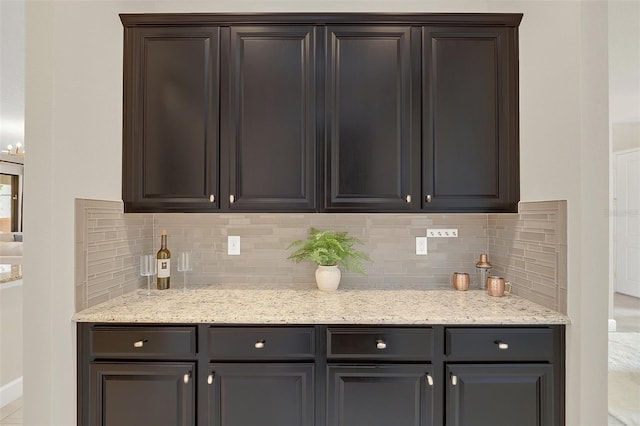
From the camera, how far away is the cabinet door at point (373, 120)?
1.90 m

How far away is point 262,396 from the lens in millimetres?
1569

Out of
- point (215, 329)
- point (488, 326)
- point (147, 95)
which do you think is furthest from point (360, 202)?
point (147, 95)

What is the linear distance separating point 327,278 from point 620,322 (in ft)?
14.3

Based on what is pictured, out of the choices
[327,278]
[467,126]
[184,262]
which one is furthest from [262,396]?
[467,126]

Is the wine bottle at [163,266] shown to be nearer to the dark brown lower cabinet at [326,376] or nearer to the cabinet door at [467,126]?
the dark brown lower cabinet at [326,376]

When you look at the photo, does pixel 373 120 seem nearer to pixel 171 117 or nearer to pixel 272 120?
pixel 272 120

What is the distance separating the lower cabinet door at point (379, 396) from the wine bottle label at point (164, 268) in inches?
48.3

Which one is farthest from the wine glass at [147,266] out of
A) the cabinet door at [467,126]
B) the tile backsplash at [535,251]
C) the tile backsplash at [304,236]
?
the tile backsplash at [535,251]

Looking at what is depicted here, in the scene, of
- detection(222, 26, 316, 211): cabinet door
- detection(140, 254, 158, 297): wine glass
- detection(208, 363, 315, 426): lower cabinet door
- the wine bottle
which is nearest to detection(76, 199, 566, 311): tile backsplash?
the wine bottle

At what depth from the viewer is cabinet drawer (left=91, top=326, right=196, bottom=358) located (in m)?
1.59

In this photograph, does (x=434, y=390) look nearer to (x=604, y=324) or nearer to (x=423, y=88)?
(x=604, y=324)

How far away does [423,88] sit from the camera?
190 cm

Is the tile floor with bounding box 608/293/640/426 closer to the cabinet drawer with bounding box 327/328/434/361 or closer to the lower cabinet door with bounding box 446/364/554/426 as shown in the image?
the lower cabinet door with bounding box 446/364/554/426

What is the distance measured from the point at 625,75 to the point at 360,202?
136 inches
